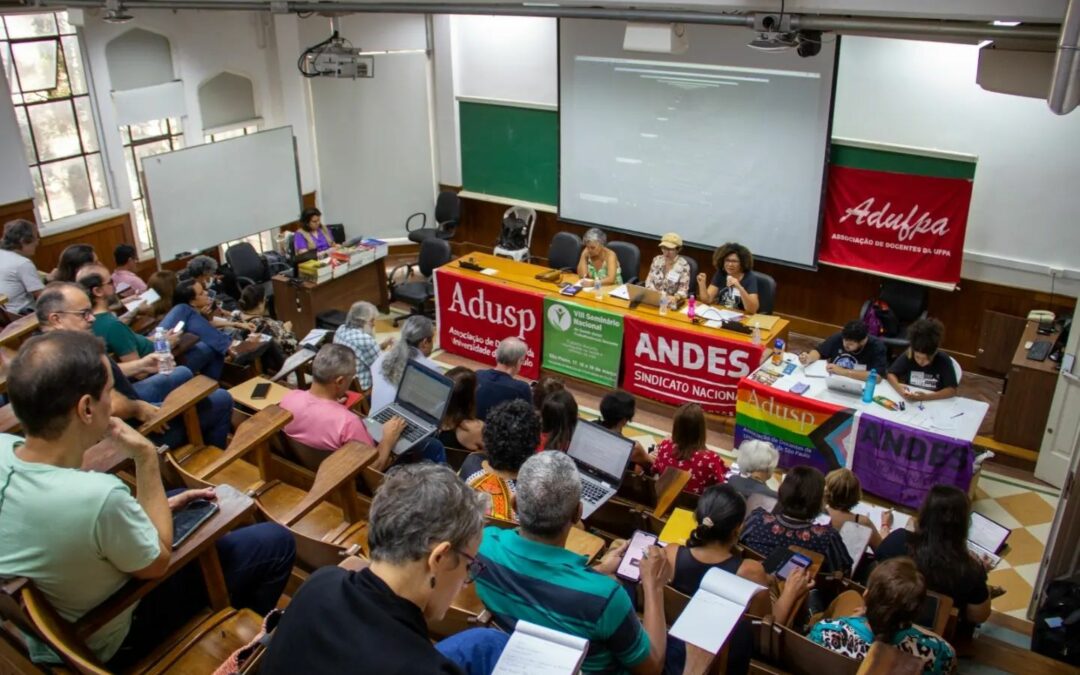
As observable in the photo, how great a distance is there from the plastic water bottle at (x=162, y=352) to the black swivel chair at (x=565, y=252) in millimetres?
3917

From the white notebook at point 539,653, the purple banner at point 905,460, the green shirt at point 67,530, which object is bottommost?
the purple banner at point 905,460

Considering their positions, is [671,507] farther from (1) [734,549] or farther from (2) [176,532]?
(2) [176,532]

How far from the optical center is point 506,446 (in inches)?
147

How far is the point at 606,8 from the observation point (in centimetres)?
597

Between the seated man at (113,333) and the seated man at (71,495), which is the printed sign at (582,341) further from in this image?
the seated man at (71,495)

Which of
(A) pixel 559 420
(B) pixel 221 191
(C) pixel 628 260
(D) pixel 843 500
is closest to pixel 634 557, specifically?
(A) pixel 559 420

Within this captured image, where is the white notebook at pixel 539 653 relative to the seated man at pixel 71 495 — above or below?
below

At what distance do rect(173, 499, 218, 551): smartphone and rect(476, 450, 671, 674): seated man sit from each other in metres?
0.81

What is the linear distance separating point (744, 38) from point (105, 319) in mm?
5872

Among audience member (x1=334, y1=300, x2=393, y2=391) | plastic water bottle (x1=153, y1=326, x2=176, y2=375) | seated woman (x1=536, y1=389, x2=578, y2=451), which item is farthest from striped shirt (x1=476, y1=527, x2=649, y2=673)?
audience member (x1=334, y1=300, x2=393, y2=391)

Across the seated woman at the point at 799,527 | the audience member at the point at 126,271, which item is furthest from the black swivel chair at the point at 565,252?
the seated woman at the point at 799,527

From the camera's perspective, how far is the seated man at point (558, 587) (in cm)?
237

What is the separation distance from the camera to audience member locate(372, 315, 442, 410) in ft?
16.7

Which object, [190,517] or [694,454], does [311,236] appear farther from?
[190,517]
